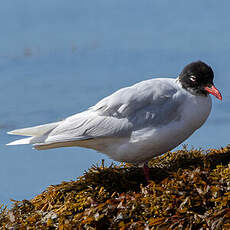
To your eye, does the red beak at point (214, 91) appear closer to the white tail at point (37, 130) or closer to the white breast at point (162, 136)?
the white breast at point (162, 136)

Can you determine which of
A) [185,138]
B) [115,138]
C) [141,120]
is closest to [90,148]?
[115,138]

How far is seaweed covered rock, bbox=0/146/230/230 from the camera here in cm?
427

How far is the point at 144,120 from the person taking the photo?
5.18 meters

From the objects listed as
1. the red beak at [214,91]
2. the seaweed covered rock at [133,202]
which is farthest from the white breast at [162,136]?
the seaweed covered rock at [133,202]

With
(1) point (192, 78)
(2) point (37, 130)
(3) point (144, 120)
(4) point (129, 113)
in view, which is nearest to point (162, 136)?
(3) point (144, 120)

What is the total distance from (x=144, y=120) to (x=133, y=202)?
1.08 meters

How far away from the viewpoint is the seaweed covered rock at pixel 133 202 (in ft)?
14.0

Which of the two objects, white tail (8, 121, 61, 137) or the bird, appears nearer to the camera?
the bird

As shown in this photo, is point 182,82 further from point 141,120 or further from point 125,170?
point 125,170

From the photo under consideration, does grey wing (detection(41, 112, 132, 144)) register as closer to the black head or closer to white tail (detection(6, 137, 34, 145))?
white tail (detection(6, 137, 34, 145))

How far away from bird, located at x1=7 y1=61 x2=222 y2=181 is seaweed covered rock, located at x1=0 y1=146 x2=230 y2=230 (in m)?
0.30

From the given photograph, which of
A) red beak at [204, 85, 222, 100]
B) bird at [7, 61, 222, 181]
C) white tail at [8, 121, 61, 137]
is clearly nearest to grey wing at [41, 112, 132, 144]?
bird at [7, 61, 222, 181]

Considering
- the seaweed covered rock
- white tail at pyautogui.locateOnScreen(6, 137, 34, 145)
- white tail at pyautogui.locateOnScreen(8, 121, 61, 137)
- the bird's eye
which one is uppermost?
the bird's eye

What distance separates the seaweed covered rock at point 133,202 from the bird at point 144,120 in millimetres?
303
